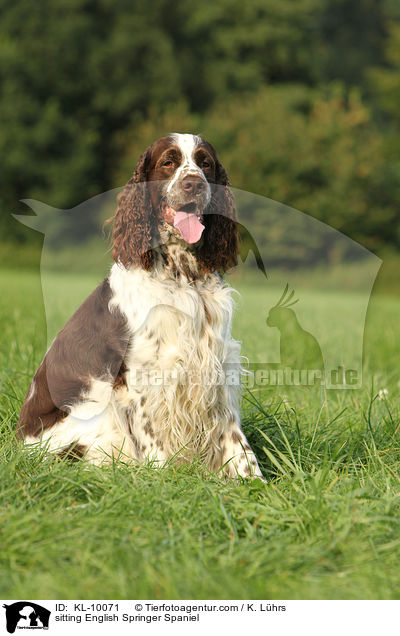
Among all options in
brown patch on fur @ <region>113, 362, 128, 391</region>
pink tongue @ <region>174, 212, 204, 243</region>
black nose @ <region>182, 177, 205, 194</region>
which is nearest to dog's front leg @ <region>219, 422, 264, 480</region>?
brown patch on fur @ <region>113, 362, 128, 391</region>

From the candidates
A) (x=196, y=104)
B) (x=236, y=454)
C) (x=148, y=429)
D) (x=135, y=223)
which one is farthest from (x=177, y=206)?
(x=196, y=104)

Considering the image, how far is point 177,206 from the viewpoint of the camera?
11.1ft

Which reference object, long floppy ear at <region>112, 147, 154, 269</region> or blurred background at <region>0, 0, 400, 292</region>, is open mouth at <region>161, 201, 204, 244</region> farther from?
blurred background at <region>0, 0, 400, 292</region>

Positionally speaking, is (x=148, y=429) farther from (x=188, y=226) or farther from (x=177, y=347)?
(x=188, y=226)

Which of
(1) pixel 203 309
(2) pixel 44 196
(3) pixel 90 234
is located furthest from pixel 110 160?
(1) pixel 203 309

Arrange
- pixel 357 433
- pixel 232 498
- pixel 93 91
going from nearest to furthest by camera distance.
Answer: pixel 232 498 → pixel 357 433 → pixel 93 91

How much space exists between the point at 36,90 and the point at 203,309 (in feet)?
78.9

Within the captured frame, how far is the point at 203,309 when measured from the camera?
3311 millimetres

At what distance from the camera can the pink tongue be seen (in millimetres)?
3360

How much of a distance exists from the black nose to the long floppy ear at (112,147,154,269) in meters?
0.27

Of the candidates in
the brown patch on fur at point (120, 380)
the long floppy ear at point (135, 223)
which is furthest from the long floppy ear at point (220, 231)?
the brown patch on fur at point (120, 380)

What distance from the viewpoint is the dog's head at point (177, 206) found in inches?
133
